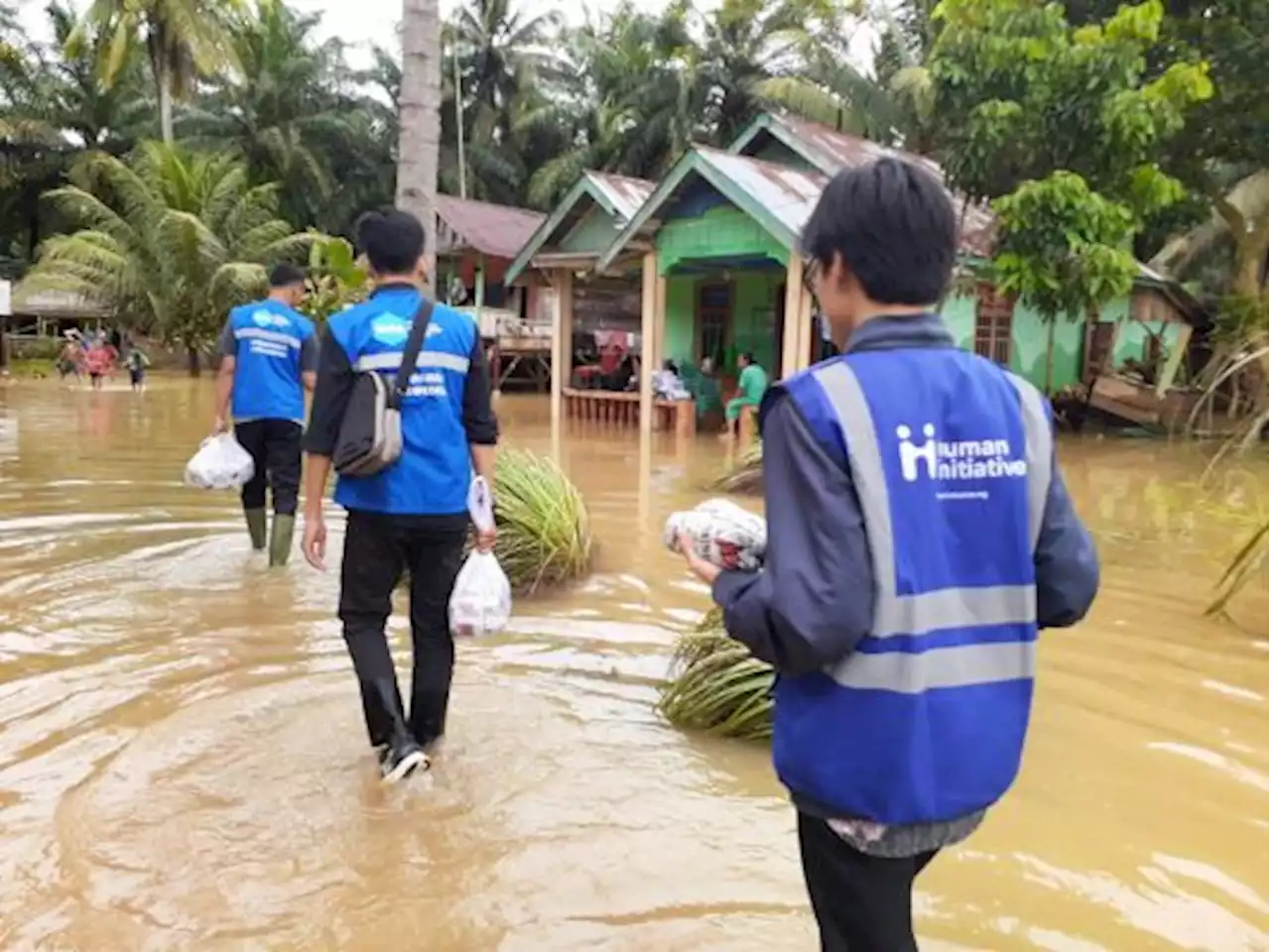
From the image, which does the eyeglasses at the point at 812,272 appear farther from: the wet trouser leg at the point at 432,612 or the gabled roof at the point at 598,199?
the gabled roof at the point at 598,199

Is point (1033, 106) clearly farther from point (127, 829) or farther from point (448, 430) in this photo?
point (127, 829)

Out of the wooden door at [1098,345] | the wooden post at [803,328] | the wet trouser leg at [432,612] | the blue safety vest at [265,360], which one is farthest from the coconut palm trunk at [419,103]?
the wooden door at [1098,345]

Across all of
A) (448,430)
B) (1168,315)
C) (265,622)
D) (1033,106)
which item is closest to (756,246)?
(1033,106)

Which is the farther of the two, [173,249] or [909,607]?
[173,249]

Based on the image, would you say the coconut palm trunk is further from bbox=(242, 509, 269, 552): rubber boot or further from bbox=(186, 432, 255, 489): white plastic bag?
bbox=(242, 509, 269, 552): rubber boot

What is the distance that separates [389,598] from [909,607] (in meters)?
2.41

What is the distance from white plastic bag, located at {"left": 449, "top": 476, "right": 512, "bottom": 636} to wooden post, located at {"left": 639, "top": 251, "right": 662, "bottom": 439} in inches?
482

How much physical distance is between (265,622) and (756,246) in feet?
34.0

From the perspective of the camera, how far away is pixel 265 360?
258 inches

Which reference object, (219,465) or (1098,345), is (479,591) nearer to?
(219,465)

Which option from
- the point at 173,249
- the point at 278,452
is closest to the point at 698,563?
the point at 278,452

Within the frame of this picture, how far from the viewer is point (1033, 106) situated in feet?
45.3

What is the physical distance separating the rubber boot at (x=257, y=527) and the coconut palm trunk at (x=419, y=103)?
1845 mm

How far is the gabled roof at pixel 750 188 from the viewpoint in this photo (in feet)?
45.7
